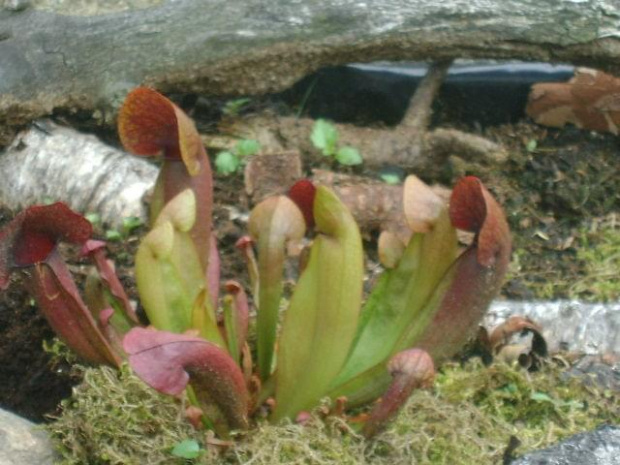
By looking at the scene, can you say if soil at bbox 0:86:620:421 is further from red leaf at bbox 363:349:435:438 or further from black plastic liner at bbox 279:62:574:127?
red leaf at bbox 363:349:435:438

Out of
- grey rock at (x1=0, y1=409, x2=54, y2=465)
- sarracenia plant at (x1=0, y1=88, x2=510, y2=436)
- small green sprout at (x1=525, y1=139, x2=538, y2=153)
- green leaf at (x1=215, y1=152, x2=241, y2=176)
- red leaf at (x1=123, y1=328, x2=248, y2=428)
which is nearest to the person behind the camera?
red leaf at (x1=123, y1=328, x2=248, y2=428)

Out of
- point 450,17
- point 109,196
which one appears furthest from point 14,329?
point 450,17

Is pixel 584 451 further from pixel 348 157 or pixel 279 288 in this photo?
pixel 348 157

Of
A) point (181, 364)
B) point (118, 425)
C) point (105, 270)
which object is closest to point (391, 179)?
point (105, 270)

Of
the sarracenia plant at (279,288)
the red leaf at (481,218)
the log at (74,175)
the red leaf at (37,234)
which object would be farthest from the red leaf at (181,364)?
the log at (74,175)

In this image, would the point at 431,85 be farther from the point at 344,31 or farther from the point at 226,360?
the point at 226,360

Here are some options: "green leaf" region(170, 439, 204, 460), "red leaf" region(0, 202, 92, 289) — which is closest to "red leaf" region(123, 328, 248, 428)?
"green leaf" region(170, 439, 204, 460)
